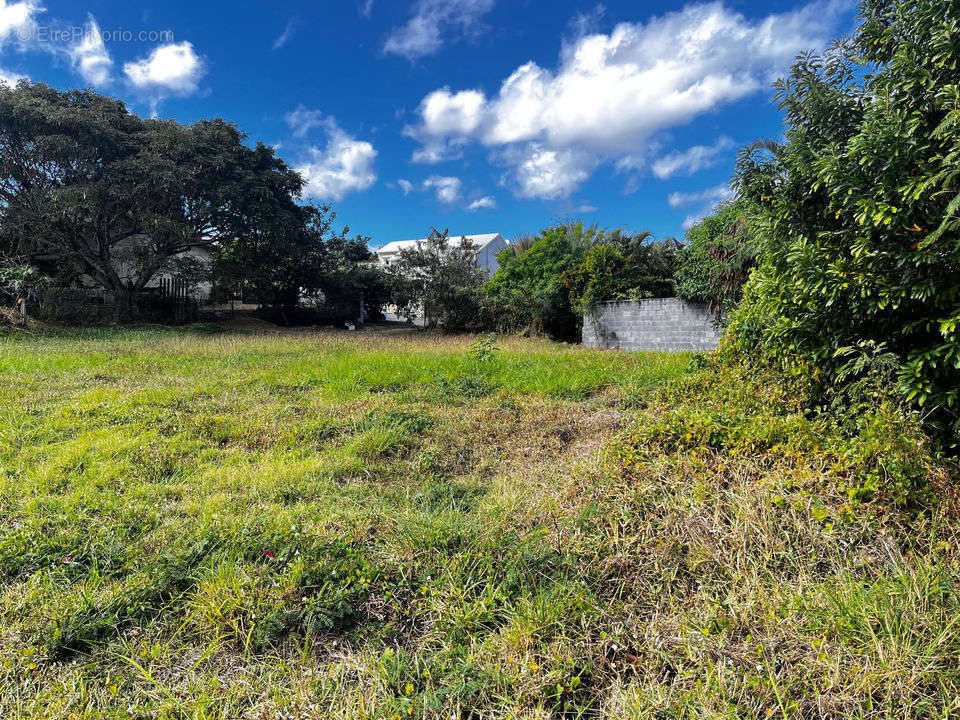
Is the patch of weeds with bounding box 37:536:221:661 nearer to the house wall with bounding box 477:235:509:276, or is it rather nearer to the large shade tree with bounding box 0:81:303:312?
the large shade tree with bounding box 0:81:303:312

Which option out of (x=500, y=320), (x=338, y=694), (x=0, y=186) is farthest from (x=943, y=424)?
(x=0, y=186)

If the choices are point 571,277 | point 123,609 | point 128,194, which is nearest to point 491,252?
point 571,277

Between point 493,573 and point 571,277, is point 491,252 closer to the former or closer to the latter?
point 571,277

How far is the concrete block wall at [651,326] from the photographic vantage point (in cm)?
1036

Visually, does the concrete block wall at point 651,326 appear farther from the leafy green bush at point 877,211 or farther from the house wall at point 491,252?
the house wall at point 491,252

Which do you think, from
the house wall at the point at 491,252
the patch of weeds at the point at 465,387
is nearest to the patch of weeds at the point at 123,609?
the patch of weeds at the point at 465,387

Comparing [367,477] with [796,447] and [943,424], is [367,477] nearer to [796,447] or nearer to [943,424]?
[796,447]

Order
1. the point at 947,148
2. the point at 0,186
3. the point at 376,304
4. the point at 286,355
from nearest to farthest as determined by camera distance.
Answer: the point at 947,148, the point at 286,355, the point at 0,186, the point at 376,304

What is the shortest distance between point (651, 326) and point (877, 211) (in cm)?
920

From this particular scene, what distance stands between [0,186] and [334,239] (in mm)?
10326

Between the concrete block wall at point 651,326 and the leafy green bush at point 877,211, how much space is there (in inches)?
301

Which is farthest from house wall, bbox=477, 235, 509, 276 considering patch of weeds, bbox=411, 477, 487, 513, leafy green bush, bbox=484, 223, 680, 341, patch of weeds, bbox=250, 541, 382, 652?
patch of weeds, bbox=250, 541, 382, 652

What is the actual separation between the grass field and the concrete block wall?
24.0ft

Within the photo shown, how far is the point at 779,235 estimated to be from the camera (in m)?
3.03
